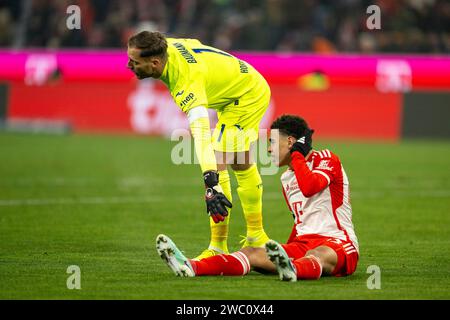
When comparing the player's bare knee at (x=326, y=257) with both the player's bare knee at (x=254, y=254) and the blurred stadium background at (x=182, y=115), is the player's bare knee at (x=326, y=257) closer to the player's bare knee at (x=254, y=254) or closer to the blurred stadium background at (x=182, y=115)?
the player's bare knee at (x=254, y=254)

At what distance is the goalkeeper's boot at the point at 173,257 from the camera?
7.68m

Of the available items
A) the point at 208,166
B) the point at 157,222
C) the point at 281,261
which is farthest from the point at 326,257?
the point at 157,222

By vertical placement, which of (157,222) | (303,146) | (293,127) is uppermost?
(293,127)

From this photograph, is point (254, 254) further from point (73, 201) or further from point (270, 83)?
point (270, 83)

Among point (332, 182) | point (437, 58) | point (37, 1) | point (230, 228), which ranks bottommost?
point (230, 228)

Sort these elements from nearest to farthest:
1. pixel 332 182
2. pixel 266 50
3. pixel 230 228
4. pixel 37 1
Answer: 1. pixel 332 182
2. pixel 230 228
3. pixel 266 50
4. pixel 37 1

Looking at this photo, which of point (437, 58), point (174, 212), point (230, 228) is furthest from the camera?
point (437, 58)

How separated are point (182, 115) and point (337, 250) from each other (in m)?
16.2

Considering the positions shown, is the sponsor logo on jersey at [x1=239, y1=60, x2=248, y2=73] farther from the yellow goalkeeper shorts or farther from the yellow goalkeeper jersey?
the yellow goalkeeper shorts

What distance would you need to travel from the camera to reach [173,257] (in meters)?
7.82

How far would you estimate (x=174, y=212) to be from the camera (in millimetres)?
12984

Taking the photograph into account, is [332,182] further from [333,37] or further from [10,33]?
[10,33]
